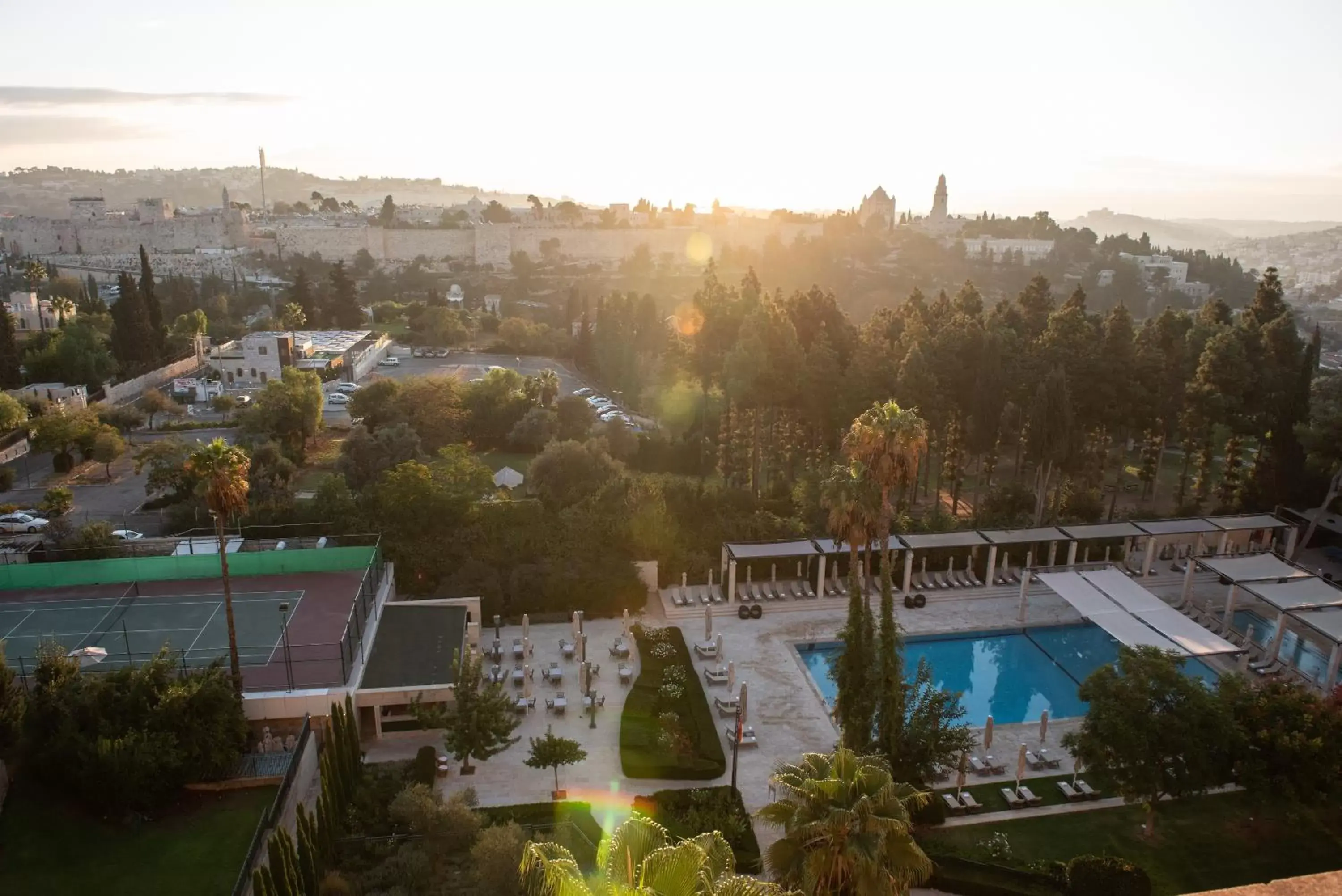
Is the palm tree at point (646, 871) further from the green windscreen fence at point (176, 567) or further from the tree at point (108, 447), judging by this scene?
the tree at point (108, 447)

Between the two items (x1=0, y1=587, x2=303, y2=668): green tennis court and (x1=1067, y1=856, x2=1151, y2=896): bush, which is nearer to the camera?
(x1=1067, y1=856, x2=1151, y2=896): bush

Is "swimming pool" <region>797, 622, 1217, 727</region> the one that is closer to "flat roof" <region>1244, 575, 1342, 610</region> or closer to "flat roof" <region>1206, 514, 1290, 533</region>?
"flat roof" <region>1244, 575, 1342, 610</region>

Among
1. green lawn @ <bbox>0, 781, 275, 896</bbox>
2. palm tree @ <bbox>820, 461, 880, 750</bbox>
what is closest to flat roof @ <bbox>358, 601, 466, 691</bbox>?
green lawn @ <bbox>0, 781, 275, 896</bbox>

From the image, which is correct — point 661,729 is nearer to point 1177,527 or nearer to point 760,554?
point 760,554

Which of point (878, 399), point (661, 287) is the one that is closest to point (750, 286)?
point (878, 399)

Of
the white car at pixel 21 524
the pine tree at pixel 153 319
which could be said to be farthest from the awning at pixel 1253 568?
the pine tree at pixel 153 319

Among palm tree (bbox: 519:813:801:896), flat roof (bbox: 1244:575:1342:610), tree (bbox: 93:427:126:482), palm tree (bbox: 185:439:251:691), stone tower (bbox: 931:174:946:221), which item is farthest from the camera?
stone tower (bbox: 931:174:946:221)
